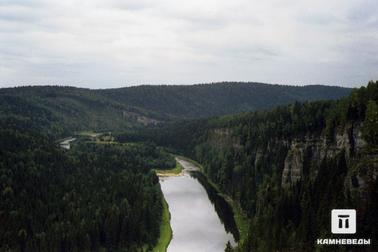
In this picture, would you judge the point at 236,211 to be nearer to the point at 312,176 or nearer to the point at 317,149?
the point at 317,149

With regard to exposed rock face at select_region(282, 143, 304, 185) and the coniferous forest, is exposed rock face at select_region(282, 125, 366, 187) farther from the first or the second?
the coniferous forest

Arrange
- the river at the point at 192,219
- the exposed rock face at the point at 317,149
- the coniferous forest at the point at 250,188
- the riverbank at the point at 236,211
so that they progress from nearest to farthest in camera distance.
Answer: the coniferous forest at the point at 250,188 → the exposed rock face at the point at 317,149 → the river at the point at 192,219 → the riverbank at the point at 236,211

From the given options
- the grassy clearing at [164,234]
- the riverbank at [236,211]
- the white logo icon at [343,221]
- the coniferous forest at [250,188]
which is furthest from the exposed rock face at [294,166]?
the white logo icon at [343,221]

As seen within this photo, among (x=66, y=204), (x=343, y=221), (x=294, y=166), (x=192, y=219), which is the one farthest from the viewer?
(x=192, y=219)

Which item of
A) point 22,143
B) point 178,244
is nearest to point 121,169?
point 22,143

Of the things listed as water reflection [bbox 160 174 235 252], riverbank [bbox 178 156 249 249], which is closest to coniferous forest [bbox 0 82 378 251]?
→ riverbank [bbox 178 156 249 249]

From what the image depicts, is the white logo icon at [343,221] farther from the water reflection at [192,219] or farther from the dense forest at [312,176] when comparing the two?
the water reflection at [192,219]

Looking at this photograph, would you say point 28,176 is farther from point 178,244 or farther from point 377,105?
point 377,105

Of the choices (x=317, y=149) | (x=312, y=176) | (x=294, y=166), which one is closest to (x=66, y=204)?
(x=294, y=166)
